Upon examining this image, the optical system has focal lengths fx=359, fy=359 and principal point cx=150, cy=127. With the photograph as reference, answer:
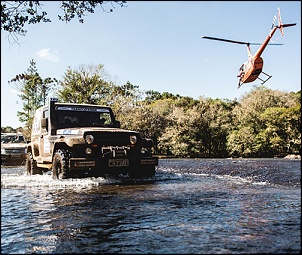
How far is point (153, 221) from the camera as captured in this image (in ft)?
15.3

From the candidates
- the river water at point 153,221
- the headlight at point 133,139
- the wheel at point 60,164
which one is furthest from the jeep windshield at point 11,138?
the river water at point 153,221

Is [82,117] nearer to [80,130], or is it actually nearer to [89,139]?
[80,130]

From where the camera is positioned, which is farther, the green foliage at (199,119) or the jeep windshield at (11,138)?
the green foliage at (199,119)

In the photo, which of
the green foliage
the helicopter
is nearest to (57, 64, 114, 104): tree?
the green foliage

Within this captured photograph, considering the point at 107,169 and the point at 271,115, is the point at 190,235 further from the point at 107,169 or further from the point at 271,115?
the point at 271,115

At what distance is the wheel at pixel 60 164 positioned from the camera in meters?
9.50

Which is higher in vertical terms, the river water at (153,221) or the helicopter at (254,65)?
the helicopter at (254,65)

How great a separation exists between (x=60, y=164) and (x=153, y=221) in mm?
5761

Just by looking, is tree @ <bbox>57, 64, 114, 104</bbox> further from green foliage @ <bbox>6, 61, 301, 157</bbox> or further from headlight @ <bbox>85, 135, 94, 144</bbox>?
headlight @ <bbox>85, 135, 94, 144</bbox>

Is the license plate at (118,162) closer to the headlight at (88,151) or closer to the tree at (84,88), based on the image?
the headlight at (88,151)

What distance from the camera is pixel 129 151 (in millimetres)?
9977

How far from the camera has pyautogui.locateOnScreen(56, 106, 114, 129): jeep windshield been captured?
11.1m

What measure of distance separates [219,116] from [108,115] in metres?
38.6

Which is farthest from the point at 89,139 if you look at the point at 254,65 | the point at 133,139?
the point at 254,65
